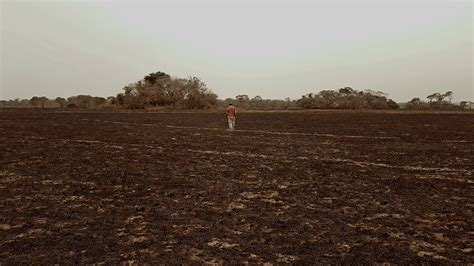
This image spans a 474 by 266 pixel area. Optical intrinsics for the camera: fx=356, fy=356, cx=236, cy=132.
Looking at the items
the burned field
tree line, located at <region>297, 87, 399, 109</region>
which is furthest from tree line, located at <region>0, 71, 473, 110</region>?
the burned field

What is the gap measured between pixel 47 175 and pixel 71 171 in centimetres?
73

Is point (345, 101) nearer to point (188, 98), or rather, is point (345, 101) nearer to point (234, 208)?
point (188, 98)

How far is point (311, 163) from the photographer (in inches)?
495

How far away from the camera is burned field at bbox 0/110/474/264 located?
5102 mm

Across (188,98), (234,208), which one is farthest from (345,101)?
(234,208)

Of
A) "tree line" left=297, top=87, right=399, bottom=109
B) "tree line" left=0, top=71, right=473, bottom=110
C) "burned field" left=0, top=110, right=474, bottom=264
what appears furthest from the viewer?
"tree line" left=297, top=87, right=399, bottom=109

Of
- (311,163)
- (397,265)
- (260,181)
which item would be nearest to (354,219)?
(397,265)

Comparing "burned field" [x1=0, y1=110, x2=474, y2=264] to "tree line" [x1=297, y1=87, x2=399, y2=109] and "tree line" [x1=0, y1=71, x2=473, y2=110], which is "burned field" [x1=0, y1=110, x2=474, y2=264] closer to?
"tree line" [x1=0, y1=71, x2=473, y2=110]

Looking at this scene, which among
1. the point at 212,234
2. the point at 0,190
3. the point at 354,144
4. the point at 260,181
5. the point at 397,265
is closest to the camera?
the point at 397,265

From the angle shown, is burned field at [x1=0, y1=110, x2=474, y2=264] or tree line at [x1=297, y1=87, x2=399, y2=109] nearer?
burned field at [x1=0, y1=110, x2=474, y2=264]

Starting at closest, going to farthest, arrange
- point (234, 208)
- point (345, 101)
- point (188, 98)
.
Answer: point (234, 208) < point (188, 98) < point (345, 101)

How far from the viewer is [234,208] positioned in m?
7.20

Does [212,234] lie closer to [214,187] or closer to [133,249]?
[133,249]

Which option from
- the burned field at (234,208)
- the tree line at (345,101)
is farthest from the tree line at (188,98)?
the burned field at (234,208)
